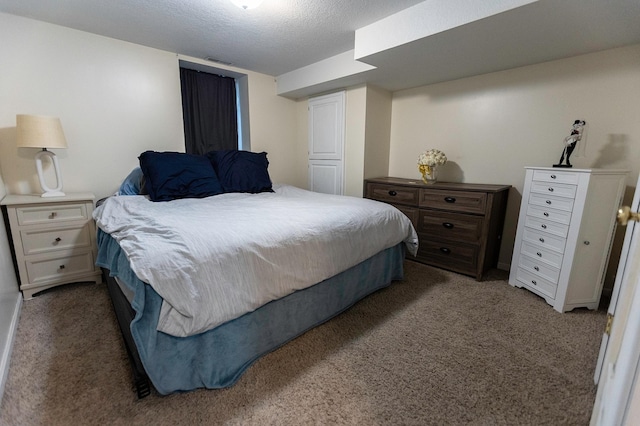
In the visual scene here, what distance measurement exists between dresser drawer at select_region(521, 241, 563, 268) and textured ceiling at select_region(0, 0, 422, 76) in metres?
2.03

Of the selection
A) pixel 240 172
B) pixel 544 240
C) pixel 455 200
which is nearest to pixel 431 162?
pixel 455 200

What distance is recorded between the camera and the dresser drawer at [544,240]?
77.0 inches

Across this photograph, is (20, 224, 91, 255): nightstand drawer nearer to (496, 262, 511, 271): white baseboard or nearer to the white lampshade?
the white lampshade

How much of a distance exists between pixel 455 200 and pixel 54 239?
3365 millimetres

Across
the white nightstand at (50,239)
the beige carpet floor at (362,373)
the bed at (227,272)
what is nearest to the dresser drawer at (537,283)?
the beige carpet floor at (362,373)

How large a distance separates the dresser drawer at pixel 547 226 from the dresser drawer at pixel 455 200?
1.09 feet

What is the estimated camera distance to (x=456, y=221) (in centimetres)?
251

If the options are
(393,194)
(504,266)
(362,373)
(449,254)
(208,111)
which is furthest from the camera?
(208,111)

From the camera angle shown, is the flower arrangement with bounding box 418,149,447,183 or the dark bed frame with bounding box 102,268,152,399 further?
the flower arrangement with bounding box 418,149,447,183

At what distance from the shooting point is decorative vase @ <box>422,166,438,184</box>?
280 cm

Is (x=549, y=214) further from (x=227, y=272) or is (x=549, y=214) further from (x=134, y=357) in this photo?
(x=134, y=357)

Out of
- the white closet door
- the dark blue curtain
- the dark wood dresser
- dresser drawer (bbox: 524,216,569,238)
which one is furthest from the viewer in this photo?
the white closet door

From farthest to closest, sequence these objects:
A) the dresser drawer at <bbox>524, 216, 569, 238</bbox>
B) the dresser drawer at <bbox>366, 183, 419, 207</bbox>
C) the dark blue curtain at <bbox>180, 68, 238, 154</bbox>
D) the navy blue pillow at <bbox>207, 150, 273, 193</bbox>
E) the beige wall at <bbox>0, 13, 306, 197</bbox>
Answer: the dark blue curtain at <bbox>180, 68, 238, 154</bbox>
the dresser drawer at <bbox>366, 183, 419, 207</bbox>
the navy blue pillow at <bbox>207, 150, 273, 193</bbox>
the beige wall at <bbox>0, 13, 306, 197</bbox>
the dresser drawer at <bbox>524, 216, 569, 238</bbox>

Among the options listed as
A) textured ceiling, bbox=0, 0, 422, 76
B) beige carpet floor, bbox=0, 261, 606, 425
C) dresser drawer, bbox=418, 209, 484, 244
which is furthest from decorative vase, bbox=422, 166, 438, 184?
textured ceiling, bbox=0, 0, 422, 76
